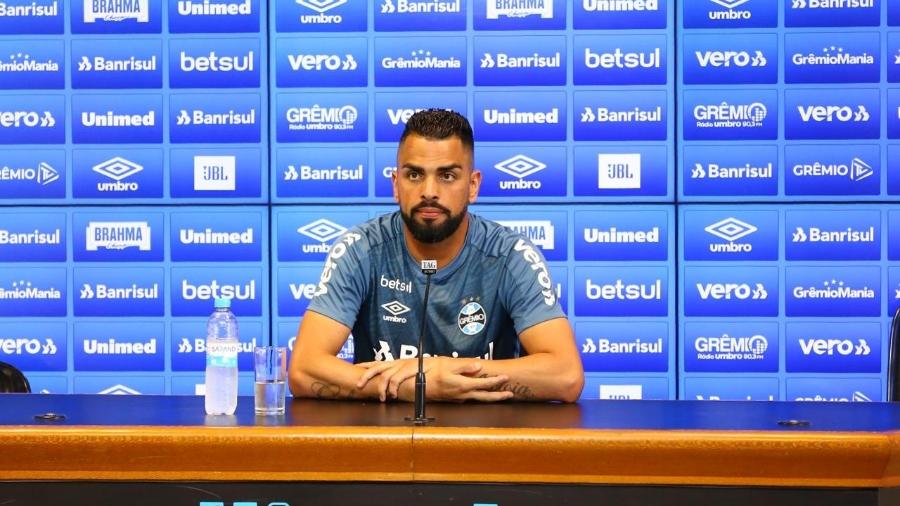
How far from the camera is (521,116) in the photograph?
3764mm

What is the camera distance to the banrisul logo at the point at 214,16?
12.5ft

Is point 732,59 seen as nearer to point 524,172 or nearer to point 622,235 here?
point 622,235

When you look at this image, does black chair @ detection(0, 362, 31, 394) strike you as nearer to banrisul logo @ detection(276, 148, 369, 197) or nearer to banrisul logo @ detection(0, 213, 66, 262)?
banrisul logo @ detection(0, 213, 66, 262)

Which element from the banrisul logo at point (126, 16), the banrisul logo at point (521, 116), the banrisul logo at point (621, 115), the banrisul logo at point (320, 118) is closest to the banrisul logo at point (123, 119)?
the banrisul logo at point (126, 16)

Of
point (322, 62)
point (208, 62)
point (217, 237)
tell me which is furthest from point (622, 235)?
point (208, 62)

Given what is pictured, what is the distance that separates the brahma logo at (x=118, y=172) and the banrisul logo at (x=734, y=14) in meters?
2.16

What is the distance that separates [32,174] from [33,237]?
24 cm

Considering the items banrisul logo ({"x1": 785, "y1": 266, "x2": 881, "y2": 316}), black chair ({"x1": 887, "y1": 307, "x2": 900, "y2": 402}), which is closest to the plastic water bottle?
black chair ({"x1": 887, "y1": 307, "x2": 900, "y2": 402})

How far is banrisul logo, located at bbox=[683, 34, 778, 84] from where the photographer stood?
371 cm

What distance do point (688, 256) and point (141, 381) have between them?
2092 millimetres

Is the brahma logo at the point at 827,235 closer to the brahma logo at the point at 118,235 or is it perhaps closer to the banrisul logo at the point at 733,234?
the banrisul logo at the point at 733,234

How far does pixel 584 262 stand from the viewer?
3748mm

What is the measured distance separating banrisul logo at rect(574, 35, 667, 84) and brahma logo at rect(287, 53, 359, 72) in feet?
2.78

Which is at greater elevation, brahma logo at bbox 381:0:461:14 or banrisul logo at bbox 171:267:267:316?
brahma logo at bbox 381:0:461:14
